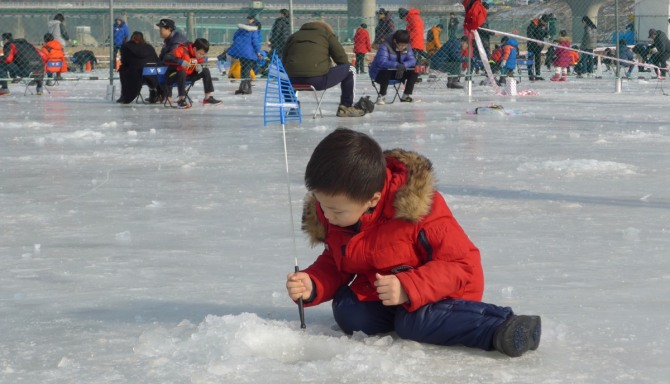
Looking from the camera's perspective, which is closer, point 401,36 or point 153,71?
point 401,36

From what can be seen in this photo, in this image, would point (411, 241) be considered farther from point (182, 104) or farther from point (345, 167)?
point (182, 104)

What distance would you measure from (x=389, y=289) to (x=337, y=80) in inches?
391

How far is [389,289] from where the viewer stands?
298cm

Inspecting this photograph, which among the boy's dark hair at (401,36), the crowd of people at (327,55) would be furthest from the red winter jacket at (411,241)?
the boy's dark hair at (401,36)

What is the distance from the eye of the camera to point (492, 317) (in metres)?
3.00

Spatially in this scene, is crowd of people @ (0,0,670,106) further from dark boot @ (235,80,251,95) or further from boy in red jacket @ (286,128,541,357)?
boy in red jacket @ (286,128,541,357)

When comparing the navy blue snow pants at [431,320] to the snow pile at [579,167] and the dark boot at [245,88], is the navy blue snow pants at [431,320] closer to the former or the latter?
the snow pile at [579,167]

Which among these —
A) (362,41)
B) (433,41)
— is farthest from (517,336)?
(433,41)

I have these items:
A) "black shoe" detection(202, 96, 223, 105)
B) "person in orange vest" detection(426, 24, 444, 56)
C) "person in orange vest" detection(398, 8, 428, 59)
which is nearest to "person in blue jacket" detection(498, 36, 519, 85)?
"person in orange vest" detection(398, 8, 428, 59)

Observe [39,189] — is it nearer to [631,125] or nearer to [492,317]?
[492,317]

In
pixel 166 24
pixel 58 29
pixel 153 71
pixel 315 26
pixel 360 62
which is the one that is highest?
pixel 58 29

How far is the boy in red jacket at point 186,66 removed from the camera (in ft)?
47.3

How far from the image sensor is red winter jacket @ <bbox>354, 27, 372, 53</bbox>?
25922 mm

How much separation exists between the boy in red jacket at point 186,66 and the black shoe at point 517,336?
11.8 m
